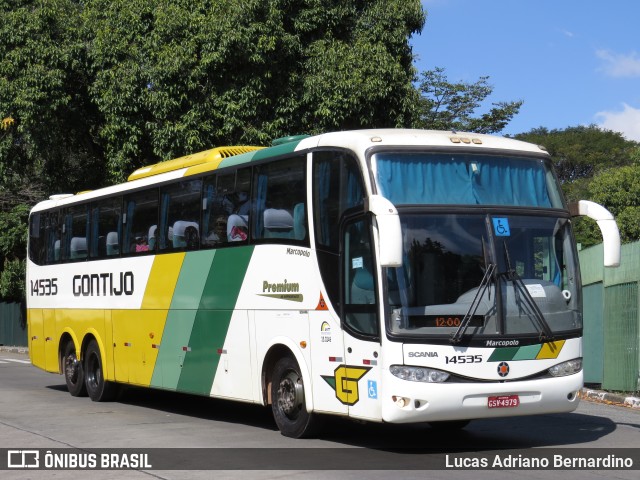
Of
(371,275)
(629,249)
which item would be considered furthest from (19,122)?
(371,275)

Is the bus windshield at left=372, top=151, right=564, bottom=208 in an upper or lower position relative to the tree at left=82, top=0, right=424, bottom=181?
lower

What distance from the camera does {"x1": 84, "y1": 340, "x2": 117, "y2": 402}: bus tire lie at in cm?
1692

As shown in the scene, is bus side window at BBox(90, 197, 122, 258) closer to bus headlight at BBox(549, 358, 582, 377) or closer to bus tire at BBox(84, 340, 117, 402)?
bus tire at BBox(84, 340, 117, 402)

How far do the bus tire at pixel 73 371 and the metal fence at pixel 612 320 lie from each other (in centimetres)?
895

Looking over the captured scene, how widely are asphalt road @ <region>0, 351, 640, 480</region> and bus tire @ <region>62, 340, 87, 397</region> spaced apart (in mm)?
1253

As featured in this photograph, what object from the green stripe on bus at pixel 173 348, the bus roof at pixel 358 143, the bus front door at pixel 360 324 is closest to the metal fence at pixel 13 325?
the green stripe on bus at pixel 173 348

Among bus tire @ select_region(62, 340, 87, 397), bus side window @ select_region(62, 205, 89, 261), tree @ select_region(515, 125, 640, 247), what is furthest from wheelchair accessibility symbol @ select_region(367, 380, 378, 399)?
tree @ select_region(515, 125, 640, 247)

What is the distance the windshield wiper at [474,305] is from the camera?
9719 millimetres

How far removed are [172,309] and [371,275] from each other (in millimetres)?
5214

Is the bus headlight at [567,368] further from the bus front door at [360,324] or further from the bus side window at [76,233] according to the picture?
the bus side window at [76,233]

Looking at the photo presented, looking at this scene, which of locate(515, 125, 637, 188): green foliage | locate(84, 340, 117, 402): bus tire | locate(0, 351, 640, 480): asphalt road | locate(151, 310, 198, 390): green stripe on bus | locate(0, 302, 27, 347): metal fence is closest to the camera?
locate(0, 351, 640, 480): asphalt road

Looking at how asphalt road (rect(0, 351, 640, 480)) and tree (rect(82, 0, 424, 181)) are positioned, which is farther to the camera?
tree (rect(82, 0, 424, 181))

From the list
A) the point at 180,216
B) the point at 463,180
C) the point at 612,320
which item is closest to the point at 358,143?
the point at 463,180

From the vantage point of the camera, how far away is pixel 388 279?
386 inches
